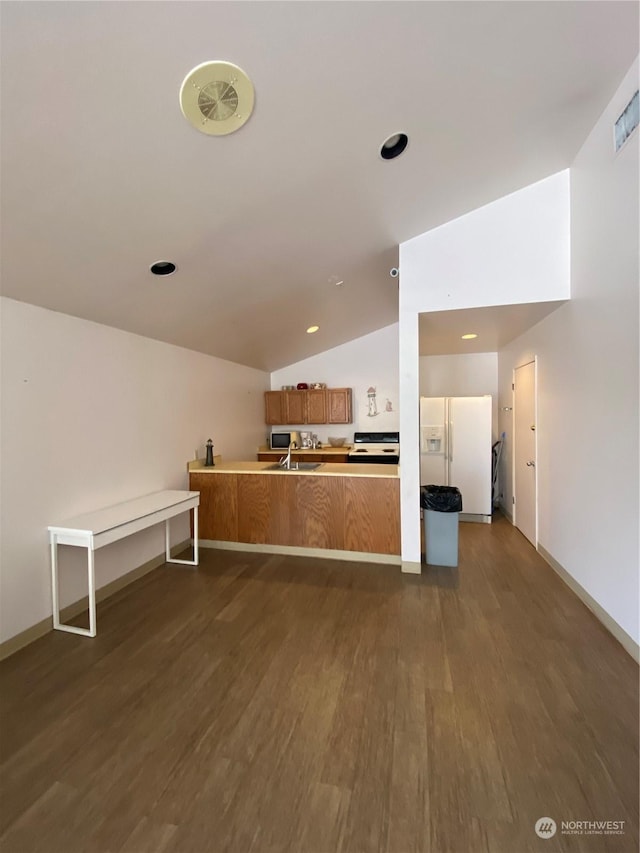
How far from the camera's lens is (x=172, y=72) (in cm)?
151

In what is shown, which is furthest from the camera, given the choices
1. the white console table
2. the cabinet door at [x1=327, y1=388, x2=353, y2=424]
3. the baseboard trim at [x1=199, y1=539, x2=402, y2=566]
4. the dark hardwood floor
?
the cabinet door at [x1=327, y1=388, x2=353, y2=424]

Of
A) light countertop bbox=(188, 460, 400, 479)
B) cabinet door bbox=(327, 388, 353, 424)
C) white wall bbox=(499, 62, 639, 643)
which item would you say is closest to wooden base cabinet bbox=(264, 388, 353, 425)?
cabinet door bbox=(327, 388, 353, 424)

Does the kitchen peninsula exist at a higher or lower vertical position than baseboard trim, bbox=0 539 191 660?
higher

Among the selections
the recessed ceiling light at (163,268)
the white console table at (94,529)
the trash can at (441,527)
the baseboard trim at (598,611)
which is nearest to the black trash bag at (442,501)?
the trash can at (441,527)

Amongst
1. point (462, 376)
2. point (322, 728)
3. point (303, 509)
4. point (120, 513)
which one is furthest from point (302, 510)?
point (462, 376)

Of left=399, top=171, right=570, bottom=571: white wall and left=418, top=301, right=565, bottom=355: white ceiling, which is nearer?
left=399, top=171, right=570, bottom=571: white wall

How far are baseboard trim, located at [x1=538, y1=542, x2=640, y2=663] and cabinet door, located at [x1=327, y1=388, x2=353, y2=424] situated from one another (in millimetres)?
3380

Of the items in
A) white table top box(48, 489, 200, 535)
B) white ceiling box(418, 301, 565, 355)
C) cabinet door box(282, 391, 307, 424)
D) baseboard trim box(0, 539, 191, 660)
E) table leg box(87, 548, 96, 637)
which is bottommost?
baseboard trim box(0, 539, 191, 660)

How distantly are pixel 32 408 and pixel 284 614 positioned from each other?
90.7 inches

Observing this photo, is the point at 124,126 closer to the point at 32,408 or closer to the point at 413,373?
the point at 32,408

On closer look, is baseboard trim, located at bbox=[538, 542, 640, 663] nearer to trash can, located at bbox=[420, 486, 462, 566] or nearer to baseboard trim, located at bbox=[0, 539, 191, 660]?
trash can, located at bbox=[420, 486, 462, 566]

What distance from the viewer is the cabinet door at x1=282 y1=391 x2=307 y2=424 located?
6230mm

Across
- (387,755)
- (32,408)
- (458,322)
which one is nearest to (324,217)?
(458,322)

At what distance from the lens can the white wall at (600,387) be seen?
7.20 ft
